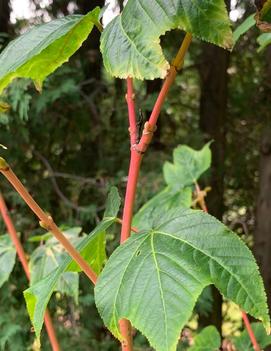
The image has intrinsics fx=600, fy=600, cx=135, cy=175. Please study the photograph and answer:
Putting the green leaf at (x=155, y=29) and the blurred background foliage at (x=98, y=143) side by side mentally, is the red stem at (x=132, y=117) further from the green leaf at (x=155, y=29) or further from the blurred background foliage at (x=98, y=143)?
the blurred background foliage at (x=98, y=143)

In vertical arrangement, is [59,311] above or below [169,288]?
below

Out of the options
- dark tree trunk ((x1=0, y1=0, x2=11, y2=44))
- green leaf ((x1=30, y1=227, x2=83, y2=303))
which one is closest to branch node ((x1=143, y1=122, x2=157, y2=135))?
green leaf ((x1=30, y1=227, x2=83, y2=303))

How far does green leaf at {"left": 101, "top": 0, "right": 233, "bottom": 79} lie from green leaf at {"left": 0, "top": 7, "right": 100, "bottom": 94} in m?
0.07

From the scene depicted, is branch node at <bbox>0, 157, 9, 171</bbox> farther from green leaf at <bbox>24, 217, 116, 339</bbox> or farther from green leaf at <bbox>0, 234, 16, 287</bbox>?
green leaf at <bbox>0, 234, 16, 287</bbox>

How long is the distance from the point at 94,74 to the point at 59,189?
0.52 meters

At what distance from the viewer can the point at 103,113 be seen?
7.68ft

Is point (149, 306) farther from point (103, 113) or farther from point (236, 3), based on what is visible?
point (236, 3)

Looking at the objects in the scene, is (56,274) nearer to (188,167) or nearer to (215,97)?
(188,167)

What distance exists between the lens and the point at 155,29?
48 cm

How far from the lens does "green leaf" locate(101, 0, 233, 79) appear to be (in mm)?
470

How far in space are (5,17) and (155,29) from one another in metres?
2.00

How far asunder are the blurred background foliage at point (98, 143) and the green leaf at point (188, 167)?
374mm

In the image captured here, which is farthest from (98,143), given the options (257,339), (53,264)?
(257,339)

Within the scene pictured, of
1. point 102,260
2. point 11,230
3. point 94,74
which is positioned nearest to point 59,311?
point 94,74
